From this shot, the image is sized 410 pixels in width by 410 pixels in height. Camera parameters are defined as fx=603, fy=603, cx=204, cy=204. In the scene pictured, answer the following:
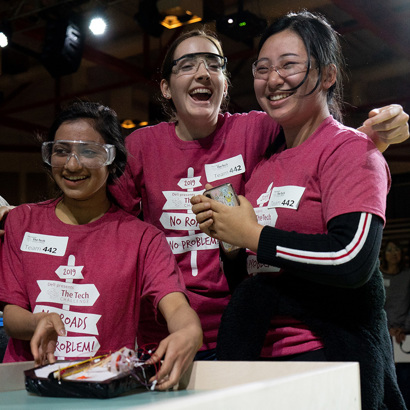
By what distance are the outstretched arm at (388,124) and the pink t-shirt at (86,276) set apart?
2.14 ft

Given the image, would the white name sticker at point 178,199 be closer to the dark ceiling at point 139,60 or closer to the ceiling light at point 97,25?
the dark ceiling at point 139,60

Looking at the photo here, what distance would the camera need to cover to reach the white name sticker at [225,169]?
192 cm

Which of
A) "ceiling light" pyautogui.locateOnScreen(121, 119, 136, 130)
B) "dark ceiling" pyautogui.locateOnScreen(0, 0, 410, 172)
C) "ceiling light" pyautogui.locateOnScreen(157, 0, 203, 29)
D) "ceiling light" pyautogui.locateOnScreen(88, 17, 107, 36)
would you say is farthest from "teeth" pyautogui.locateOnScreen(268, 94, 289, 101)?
"ceiling light" pyautogui.locateOnScreen(121, 119, 136, 130)

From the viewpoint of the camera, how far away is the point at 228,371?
3.95ft

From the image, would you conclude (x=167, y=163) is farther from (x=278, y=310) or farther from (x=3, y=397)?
(x=3, y=397)

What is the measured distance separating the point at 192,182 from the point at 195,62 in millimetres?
432

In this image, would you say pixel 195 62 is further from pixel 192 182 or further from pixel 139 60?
pixel 139 60

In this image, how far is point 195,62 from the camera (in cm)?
207

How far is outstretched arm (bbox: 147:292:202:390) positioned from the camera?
3.99 feet

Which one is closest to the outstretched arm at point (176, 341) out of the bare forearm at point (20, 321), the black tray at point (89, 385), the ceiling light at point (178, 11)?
the black tray at point (89, 385)

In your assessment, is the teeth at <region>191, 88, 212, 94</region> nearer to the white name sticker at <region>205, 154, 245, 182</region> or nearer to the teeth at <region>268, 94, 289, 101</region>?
the white name sticker at <region>205, 154, 245, 182</region>

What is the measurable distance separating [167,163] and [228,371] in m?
0.95

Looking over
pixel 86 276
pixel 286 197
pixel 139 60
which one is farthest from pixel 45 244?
pixel 139 60

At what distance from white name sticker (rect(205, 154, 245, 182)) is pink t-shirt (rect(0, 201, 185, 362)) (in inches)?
11.6
